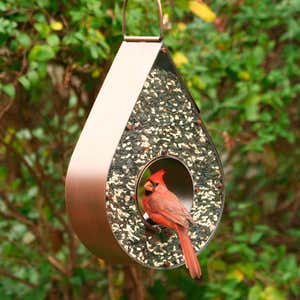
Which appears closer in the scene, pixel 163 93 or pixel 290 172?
pixel 163 93

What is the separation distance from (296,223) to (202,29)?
1.63 m

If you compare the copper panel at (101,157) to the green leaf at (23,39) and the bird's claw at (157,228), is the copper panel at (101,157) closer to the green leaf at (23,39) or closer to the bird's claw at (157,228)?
the bird's claw at (157,228)

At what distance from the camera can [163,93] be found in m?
2.82

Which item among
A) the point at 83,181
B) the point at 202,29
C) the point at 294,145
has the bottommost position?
the point at 294,145

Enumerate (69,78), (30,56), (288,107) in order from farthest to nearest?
(288,107)
(69,78)
(30,56)

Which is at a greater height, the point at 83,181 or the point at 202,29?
the point at 83,181

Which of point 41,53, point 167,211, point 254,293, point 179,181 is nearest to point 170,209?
point 167,211

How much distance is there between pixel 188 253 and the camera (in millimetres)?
2707

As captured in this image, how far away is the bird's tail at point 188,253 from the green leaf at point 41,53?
3.35 feet

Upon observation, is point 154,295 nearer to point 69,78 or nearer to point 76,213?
point 69,78

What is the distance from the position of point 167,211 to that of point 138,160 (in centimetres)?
19

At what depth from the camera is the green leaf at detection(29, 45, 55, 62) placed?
3355 millimetres

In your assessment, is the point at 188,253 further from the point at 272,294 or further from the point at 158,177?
the point at 272,294

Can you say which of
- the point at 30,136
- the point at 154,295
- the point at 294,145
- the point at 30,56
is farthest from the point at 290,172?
the point at 30,56
